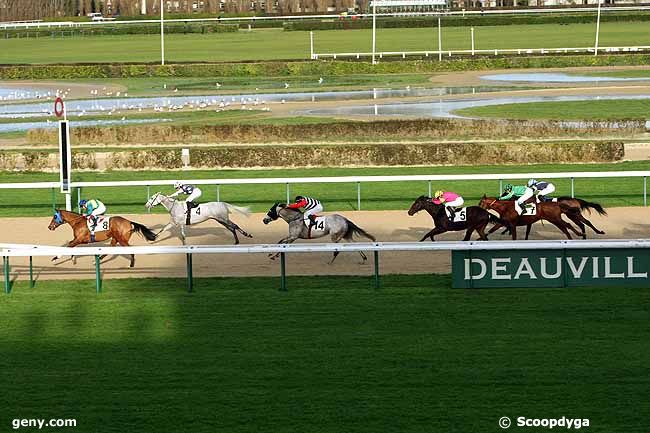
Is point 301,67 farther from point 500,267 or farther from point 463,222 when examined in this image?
point 500,267

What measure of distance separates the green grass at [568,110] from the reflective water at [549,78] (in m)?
9.35

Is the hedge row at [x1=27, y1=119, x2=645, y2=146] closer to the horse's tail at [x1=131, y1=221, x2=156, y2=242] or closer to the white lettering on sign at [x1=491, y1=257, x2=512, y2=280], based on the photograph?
the horse's tail at [x1=131, y1=221, x2=156, y2=242]

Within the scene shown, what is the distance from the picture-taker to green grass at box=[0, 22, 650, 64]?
215 ft

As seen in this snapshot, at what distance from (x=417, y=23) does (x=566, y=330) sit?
80.2 meters

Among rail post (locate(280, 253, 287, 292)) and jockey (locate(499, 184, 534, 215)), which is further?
jockey (locate(499, 184, 534, 215))

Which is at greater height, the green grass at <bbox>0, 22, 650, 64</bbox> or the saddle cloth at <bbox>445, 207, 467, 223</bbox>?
the green grass at <bbox>0, 22, 650, 64</bbox>

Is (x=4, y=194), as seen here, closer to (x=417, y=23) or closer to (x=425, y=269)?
(x=425, y=269)

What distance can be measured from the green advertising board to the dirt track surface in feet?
4.21

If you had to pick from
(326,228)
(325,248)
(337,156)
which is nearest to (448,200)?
(326,228)

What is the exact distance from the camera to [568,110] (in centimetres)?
3375

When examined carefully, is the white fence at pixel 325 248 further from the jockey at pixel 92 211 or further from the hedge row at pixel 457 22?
the hedge row at pixel 457 22

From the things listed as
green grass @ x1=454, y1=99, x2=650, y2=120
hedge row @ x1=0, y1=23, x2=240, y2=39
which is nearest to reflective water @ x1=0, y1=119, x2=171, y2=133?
green grass @ x1=454, y1=99, x2=650, y2=120

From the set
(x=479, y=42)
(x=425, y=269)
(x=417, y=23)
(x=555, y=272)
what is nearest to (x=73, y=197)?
(x=425, y=269)

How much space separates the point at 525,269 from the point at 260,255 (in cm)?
374
